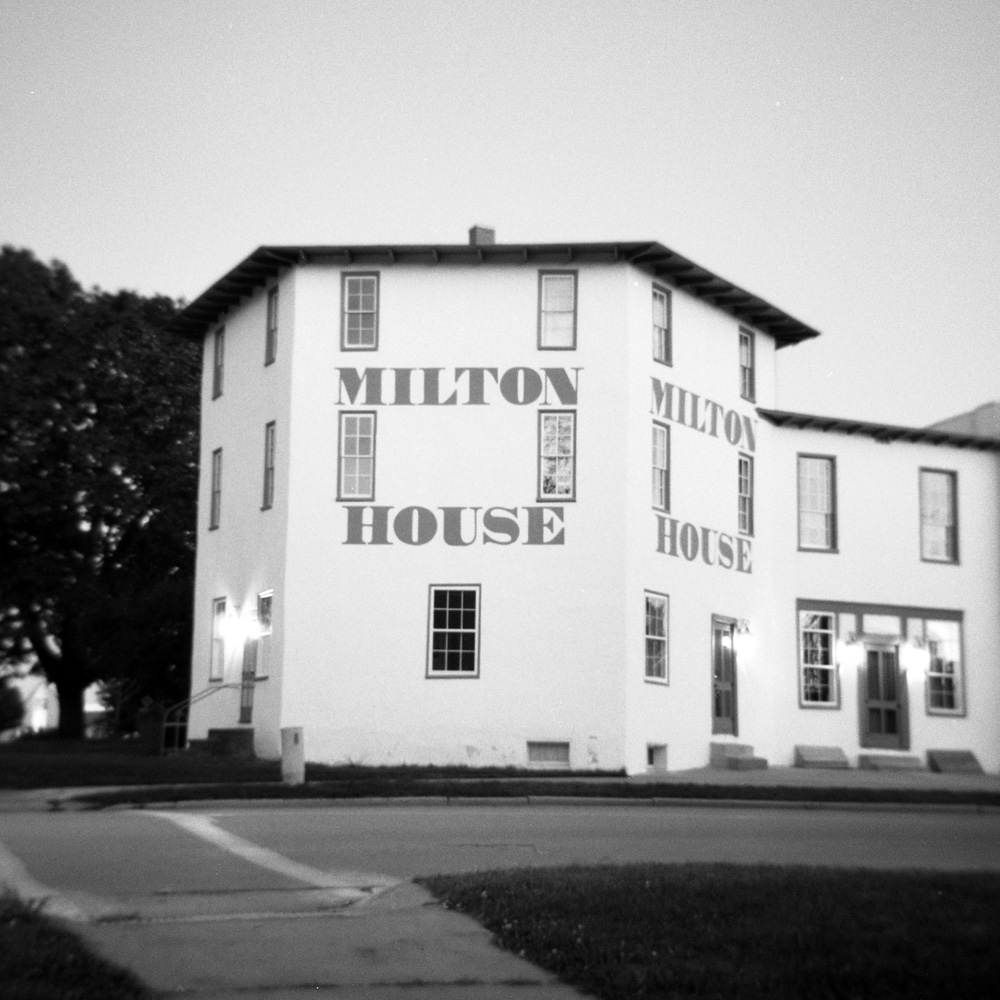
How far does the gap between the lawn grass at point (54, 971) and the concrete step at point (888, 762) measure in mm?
26687

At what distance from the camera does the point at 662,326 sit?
33000 millimetres

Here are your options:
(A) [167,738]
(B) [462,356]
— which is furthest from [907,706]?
(A) [167,738]

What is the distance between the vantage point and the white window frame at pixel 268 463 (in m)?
33.0

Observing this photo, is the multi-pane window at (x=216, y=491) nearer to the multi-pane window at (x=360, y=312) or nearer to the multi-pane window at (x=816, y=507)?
the multi-pane window at (x=360, y=312)

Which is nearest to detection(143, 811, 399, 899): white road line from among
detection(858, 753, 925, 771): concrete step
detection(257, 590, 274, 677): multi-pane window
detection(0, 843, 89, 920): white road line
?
detection(0, 843, 89, 920): white road line

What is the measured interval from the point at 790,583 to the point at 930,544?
379cm

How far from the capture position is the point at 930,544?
3688 cm

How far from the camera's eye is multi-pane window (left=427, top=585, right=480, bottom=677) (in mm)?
31156

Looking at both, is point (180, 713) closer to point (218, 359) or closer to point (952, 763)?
point (218, 359)

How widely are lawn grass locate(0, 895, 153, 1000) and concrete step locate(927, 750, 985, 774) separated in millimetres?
28008

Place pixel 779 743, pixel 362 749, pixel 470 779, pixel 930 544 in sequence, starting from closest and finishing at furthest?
pixel 470 779 < pixel 362 749 < pixel 779 743 < pixel 930 544

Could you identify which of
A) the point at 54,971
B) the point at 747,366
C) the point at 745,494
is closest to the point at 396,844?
the point at 54,971

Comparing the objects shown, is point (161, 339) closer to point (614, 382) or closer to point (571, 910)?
point (614, 382)

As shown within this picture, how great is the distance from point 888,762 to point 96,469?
22431mm
